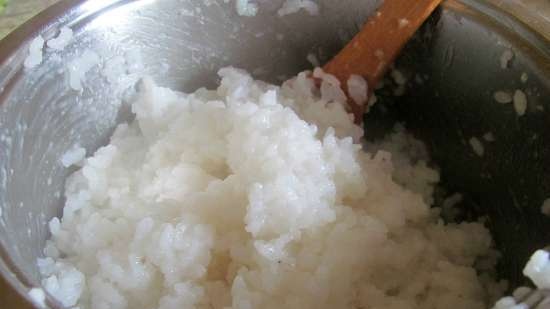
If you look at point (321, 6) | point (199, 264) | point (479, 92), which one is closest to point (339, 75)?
point (321, 6)

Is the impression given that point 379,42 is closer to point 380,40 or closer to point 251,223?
point 380,40

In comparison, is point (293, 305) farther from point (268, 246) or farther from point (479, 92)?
point (479, 92)

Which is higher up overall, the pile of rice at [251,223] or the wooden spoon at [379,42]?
the wooden spoon at [379,42]

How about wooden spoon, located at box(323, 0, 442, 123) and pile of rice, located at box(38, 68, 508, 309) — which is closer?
pile of rice, located at box(38, 68, 508, 309)

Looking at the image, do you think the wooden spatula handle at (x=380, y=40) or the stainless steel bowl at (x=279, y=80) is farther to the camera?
the wooden spatula handle at (x=380, y=40)
